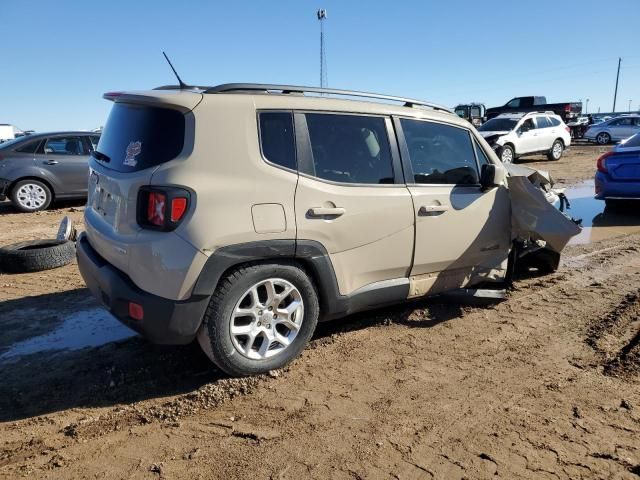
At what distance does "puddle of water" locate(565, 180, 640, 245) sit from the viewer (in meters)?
7.80

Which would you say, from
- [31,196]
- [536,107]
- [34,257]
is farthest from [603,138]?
[34,257]

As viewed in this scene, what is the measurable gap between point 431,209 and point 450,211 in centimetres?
24

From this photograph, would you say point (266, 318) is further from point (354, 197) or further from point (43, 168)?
point (43, 168)

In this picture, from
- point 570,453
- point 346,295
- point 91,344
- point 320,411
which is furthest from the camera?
point 91,344

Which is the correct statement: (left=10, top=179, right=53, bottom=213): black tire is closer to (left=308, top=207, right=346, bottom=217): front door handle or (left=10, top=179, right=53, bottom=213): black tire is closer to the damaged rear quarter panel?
(left=308, top=207, right=346, bottom=217): front door handle

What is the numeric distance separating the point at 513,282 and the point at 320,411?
329cm

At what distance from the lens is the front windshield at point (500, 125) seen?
59.0ft

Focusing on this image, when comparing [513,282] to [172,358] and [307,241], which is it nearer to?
[307,241]

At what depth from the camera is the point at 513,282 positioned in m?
5.45

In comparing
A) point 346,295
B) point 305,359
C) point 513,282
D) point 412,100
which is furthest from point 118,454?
point 513,282

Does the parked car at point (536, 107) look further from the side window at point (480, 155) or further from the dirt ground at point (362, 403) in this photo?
the dirt ground at point (362, 403)

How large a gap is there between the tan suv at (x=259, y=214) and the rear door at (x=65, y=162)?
756 cm

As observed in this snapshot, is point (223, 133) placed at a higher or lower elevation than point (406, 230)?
higher

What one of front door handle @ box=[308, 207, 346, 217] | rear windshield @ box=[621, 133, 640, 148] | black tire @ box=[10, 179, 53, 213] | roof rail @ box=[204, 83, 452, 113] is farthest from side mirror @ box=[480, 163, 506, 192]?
black tire @ box=[10, 179, 53, 213]
